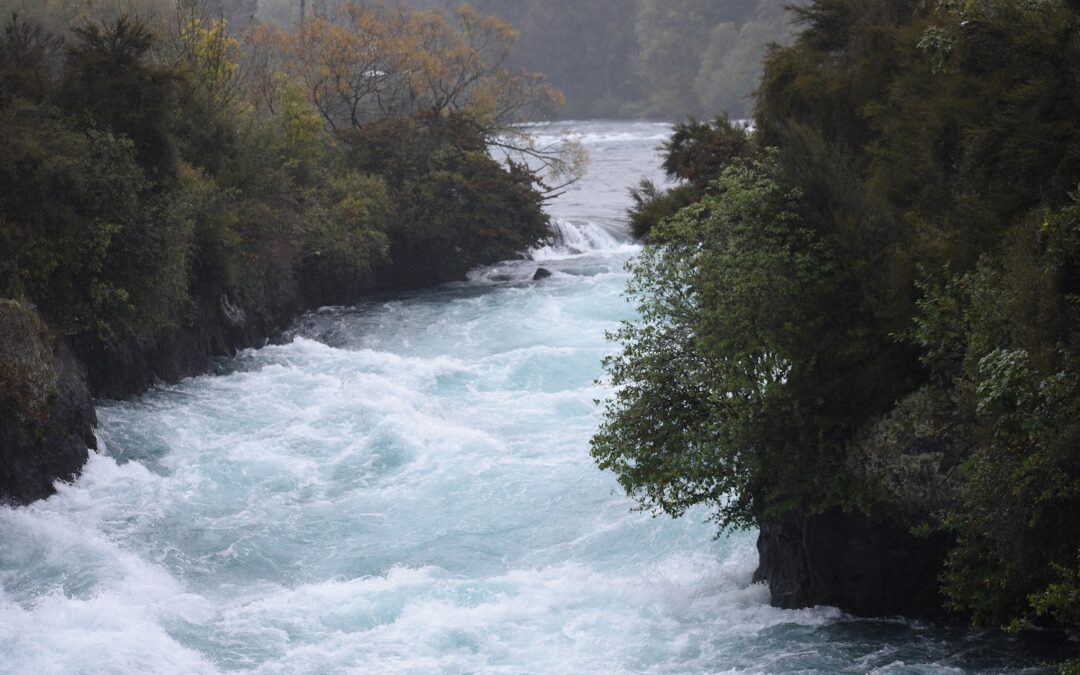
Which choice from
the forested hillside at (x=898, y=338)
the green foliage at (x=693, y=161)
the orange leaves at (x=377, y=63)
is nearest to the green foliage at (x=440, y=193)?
the orange leaves at (x=377, y=63)

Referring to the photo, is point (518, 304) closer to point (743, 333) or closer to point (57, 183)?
point (57, 183)

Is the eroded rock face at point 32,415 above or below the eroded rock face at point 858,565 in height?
above

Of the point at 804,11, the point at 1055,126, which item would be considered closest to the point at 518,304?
the point at 804,11

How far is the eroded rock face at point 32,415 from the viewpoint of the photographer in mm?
18531

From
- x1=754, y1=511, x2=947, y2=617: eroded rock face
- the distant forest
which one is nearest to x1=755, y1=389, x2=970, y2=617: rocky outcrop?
x1=754, y1=511, x2=947, y2=617: eroded rock face

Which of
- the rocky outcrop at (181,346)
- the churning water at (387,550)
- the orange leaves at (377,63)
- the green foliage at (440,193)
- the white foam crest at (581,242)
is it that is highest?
the orange leaves at (377,63)

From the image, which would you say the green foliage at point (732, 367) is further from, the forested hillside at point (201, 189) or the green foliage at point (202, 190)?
the green foliage at point (202, 190)

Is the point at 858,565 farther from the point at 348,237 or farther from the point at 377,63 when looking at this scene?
the point at 377,63

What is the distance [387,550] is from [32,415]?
5.56 metres

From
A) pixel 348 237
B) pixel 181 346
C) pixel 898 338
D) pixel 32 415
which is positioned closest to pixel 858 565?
pixel 898 338

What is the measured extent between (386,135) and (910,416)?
85.6 ft

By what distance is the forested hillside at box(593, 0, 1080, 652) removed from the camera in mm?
11602

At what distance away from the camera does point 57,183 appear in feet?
72.0

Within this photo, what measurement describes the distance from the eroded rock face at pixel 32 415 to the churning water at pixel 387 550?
40 cm
